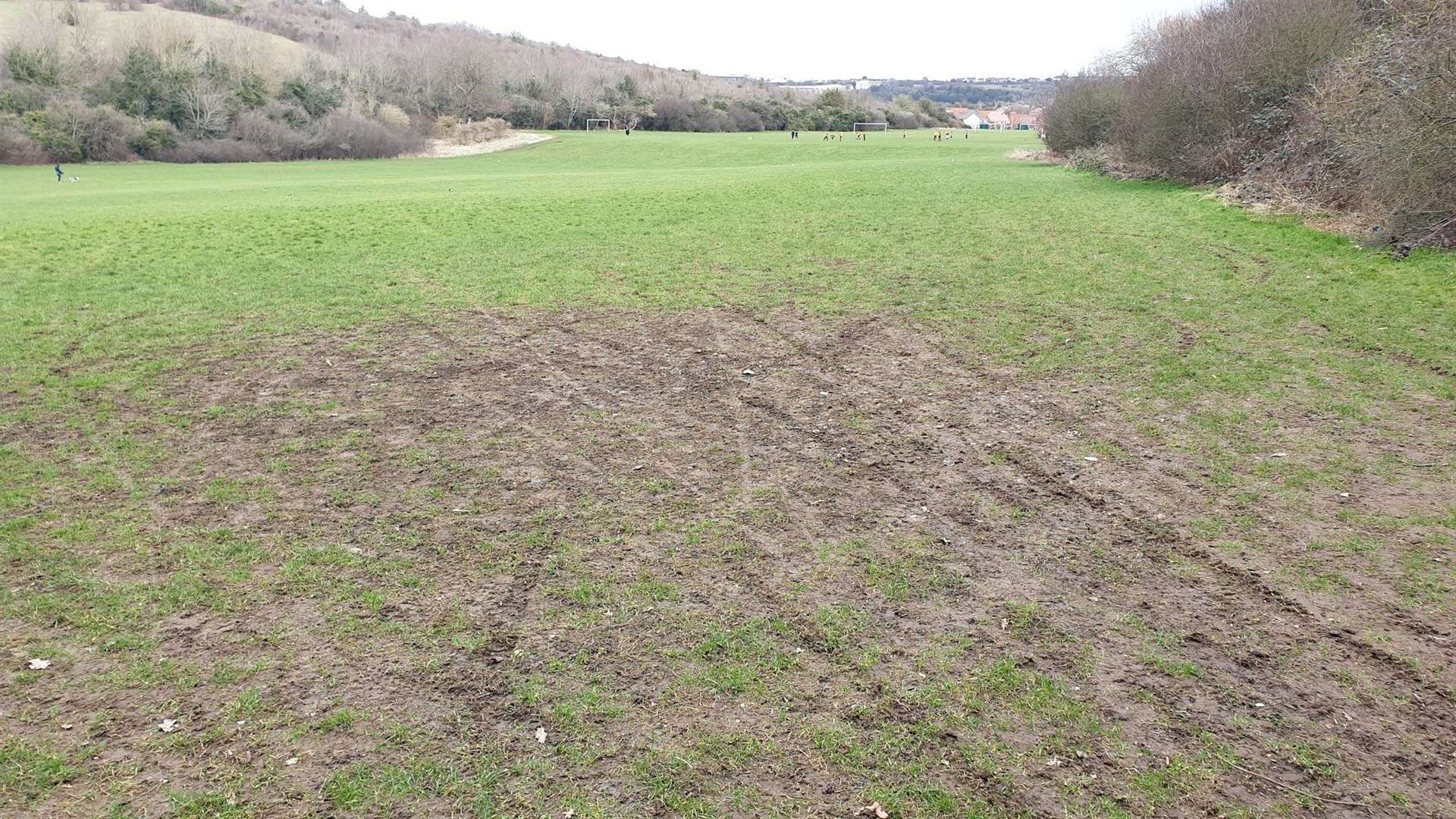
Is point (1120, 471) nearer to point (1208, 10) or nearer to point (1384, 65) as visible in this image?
point (1384, 65)

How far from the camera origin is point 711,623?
544cm

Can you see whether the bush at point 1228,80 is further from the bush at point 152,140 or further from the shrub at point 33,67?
the shrub at point 33,67

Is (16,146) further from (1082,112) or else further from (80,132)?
(1082,112)

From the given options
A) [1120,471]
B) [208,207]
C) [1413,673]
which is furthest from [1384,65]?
[208,207]

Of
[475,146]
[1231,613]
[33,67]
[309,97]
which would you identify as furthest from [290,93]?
[1231,613]

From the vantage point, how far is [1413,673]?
481cm

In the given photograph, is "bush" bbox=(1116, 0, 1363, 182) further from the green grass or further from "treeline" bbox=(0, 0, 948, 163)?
"treeline" bbox=(0, 0, 948, 163)

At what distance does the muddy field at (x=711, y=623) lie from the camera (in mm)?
4156

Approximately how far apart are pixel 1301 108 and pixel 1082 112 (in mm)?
15629

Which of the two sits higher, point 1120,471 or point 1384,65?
point 1384,65

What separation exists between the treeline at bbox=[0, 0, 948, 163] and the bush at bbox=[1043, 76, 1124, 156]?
43.7 meters

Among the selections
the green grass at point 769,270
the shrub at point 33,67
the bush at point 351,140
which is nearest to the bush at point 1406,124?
the green grass at point 769,270

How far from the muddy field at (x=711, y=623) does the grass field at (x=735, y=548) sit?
0.09 ft

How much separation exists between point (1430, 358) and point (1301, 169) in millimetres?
13543
